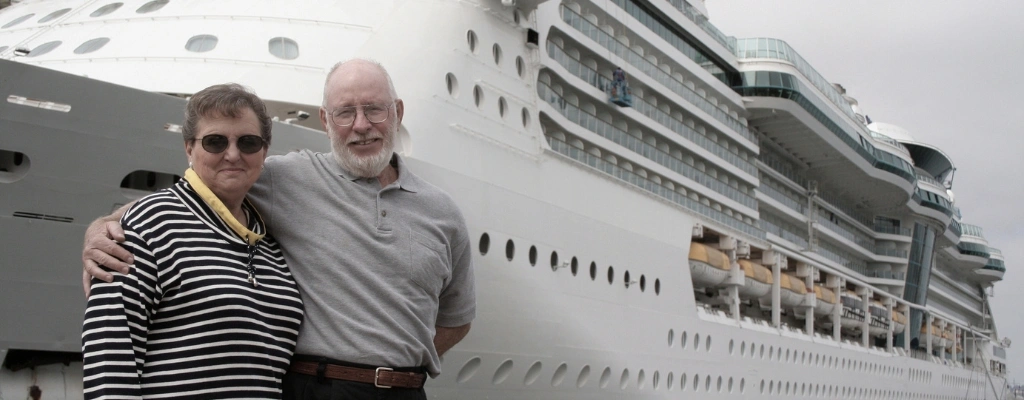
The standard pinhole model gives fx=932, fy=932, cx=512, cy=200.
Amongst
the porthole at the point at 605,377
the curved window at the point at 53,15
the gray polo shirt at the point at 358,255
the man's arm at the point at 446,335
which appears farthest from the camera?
the porthole at the point at 605,377

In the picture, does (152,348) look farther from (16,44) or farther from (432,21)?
(16,44)

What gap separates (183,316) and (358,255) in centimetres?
58

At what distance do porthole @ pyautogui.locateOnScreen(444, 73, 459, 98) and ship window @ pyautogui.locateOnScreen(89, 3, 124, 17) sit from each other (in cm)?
398

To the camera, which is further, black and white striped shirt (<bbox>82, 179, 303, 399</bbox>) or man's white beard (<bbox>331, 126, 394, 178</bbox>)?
man's white beard (<bbox>331, 126, 394, 178</bbox>)

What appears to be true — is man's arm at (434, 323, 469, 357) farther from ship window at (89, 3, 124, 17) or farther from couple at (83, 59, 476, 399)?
ship window at (89, 3, 124, 17)

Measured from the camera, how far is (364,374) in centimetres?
285

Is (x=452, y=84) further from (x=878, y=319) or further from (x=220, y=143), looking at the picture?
(x=878, y=319)

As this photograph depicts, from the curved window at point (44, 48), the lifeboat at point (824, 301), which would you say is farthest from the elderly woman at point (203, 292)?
the lifeboat at point (824, 301)

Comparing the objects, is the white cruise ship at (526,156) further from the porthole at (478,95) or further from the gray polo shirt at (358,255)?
the gray polo shirt at (358,255)

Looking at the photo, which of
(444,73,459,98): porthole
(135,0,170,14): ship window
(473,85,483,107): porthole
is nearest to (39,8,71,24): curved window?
(135,0,170,14): ship window

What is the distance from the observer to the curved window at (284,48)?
1009cm

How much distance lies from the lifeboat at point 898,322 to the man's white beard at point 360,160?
32134mm

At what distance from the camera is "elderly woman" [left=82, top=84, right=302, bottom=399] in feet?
7.91

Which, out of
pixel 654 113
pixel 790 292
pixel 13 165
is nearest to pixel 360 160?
pixel 13 165
